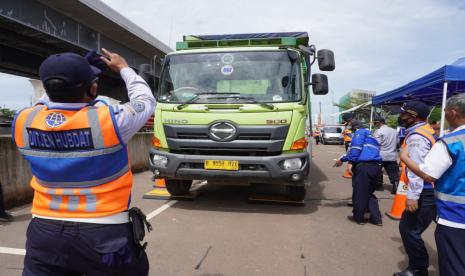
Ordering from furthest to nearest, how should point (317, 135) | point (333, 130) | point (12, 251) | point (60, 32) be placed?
point (317, 135) < point (333, 130) < point (60, 32) < point (12, 251)

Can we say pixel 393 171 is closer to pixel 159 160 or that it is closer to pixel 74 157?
pixel 159 160

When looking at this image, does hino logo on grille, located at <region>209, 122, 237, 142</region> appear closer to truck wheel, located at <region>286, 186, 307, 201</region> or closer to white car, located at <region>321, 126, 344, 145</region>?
truck wheel, located at <region>286, 186, 307, 201</region>

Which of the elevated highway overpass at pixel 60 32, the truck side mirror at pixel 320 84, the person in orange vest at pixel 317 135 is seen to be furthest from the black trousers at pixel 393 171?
the person in orange vest at pixel 317 135

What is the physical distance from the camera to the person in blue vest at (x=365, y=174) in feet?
17.6

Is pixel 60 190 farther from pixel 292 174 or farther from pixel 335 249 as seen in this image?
pixel 292 174

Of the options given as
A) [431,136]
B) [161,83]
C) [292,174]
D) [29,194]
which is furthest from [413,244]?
[29,194]

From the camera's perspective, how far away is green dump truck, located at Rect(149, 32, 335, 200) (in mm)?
5316

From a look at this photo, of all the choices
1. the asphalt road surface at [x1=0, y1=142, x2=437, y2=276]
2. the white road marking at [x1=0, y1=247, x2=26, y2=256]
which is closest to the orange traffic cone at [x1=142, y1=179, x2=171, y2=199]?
the asphalt road surface at [x1=0, y1=142, x2=437, y2=276]

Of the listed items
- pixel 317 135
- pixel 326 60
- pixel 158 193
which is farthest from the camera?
pixel 317 135

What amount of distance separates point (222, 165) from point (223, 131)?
1.69ft

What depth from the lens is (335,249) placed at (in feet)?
14.1

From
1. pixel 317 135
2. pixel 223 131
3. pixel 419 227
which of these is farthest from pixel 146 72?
pixel 317 135

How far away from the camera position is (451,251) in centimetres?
239

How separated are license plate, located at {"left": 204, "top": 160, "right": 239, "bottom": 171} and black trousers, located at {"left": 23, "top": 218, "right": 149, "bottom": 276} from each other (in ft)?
11.7
